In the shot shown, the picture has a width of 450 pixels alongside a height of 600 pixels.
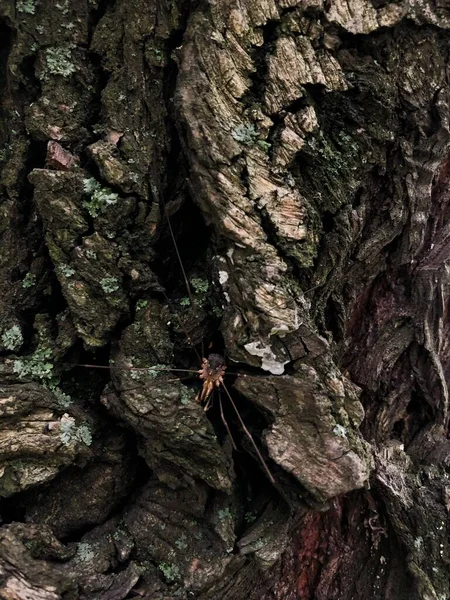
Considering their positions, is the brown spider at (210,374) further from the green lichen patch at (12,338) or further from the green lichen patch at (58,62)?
the green lichen patch at (58,62)

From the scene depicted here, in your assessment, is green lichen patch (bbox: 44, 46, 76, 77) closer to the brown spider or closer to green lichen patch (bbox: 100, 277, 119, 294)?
green lichen patch (bbox: 100, 277, 119, 294)

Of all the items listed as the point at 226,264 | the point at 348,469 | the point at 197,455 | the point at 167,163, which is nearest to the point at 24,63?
the point at 167,163

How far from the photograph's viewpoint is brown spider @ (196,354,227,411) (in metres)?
2.40

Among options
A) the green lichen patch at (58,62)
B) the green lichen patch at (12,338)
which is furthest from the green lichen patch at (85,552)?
the green lichen patch at (58,62)

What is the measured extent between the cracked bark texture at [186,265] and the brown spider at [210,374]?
2.4 inches

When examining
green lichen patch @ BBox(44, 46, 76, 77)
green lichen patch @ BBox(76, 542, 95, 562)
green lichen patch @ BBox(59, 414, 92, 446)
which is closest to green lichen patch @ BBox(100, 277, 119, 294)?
green lichen patch @ BBox(59, 414, 92, 446)

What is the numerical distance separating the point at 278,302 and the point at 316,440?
0.67 m

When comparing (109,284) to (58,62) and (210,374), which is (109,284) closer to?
(210,374)

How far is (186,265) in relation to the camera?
8.63 ft

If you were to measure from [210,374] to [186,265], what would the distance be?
1.97 ft

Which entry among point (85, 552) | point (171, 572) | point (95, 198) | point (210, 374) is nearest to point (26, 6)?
point (95, 198)

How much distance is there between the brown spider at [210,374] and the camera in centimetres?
240

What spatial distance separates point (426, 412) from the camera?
3146 mm

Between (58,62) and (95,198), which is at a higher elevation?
(58,62)
